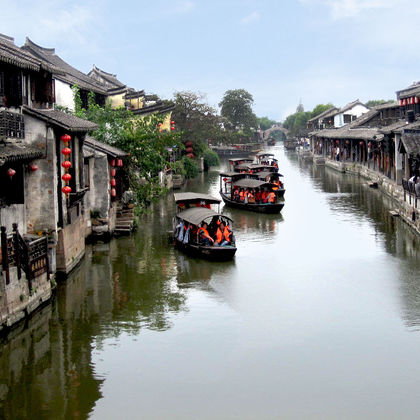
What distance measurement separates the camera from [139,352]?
47.5 ft

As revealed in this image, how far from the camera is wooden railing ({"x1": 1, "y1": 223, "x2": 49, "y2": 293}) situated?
14273 millimetres

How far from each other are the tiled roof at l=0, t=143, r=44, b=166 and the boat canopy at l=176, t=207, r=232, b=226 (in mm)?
7199

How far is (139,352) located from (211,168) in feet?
177

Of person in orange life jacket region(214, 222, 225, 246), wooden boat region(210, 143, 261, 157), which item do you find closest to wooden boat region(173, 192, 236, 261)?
person in orange life jacket region(214, 222, 225, 246)

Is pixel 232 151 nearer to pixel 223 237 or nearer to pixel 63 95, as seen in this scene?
pixel 63 95

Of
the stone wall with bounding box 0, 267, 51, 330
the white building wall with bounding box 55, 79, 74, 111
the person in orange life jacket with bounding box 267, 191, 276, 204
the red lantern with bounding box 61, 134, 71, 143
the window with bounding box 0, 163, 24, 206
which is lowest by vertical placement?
the stone wall with bounding box 0, 267, 51, 330

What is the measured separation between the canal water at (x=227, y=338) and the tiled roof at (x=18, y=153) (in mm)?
4150

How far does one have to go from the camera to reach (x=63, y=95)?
30.9 m

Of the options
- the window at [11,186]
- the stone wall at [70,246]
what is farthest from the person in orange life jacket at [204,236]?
the window at [11,186]

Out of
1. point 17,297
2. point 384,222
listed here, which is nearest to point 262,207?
point 384,222

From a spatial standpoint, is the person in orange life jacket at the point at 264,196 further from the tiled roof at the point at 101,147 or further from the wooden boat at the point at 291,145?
the wooden boat at the point at 291,145

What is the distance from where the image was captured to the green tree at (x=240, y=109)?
108 m

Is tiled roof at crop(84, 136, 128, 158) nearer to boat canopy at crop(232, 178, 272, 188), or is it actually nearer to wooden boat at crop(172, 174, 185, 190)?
boat canopy at crop(232, 178, 272, 188)

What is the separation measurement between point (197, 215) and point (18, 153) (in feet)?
Result: 30.7
